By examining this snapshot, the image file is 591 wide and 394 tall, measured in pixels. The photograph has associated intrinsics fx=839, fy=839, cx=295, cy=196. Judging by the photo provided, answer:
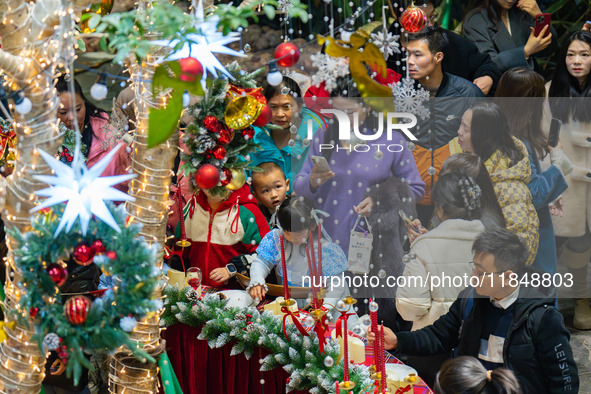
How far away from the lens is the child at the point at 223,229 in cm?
410

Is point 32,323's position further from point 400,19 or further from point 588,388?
point 588,388

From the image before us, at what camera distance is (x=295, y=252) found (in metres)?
3.82

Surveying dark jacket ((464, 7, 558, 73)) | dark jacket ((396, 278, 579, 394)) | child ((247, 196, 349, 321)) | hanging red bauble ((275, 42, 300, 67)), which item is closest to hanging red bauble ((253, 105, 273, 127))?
hanging red bauble ((275, 42, 300, 67))

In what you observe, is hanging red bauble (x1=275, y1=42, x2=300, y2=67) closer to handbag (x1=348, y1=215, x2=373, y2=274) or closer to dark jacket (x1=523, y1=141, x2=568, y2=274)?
handbag (x1=348, y1=215, x2=373, y2=274)

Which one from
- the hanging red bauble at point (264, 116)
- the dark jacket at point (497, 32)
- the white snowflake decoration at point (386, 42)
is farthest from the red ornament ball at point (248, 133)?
the dark jacket at point (497, 32)

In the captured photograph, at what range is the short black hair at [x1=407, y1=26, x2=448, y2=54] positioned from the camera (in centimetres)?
378


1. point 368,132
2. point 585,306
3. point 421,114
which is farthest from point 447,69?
point 585,306

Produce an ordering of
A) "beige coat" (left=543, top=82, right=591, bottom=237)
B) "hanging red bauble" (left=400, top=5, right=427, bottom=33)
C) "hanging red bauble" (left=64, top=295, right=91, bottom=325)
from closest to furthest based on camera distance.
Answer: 1. "hanging red bauble" (left=64, top=295, right=91, bottom=325)
2. "hanging red bauble" (left=400, top=5, right=427, bottom=33)
3. "beige coat" (left=543, top=82, right=591, bottom=237)

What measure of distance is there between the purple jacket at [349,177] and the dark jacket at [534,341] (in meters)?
0.59

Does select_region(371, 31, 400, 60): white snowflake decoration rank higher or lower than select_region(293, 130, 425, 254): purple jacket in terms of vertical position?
higher

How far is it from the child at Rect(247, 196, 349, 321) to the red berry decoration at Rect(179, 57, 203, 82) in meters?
1.44

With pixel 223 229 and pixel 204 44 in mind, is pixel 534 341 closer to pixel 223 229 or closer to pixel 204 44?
pixel 223 229

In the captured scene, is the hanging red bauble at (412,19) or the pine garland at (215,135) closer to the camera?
the pine garland at (215,135)

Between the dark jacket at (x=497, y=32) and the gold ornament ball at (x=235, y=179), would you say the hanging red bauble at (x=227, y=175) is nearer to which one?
the gold ornament ball at (x=235, y=179)
